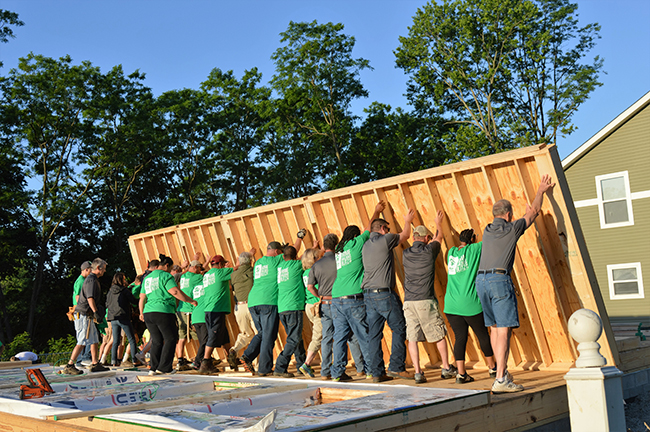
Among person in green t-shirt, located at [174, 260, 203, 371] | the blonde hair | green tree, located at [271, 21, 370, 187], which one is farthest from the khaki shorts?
green tree, located at [271, 21, 370, 187]

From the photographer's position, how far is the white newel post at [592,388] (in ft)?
13.2

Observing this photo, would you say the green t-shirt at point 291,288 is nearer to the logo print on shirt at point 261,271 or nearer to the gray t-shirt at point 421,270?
the logo print on shirt at point 261,271

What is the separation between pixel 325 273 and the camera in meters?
6.93

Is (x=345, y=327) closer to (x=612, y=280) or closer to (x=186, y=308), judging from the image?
(x=186, y=308)

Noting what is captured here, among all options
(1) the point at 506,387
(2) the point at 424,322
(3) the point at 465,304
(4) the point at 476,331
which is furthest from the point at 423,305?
(1) the point at 506,387

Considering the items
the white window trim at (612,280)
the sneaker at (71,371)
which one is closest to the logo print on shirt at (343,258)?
the sneaker at (71,371)

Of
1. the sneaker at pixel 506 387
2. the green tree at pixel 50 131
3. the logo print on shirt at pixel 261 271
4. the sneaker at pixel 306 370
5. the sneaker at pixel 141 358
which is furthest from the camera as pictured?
the green tree at pixel 50 131

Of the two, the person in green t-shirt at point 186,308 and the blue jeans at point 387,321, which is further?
the person in green t-shirt at point 186,308

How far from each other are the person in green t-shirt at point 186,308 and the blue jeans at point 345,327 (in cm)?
335

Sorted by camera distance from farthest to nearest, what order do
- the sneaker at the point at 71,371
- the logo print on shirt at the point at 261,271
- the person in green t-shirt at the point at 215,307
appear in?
1. the sneaker at the point at 71,371
2. the person in green t-shirt at the point at 215,307
3. the logo print on shirt at the point at 261,271

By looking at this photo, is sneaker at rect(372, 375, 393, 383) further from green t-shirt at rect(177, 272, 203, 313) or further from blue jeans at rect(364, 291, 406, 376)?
green t-shirt at rect(177, 272, 203, 313)

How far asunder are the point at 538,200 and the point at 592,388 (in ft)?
6.65

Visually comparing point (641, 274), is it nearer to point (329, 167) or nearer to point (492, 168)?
point (492, 168)

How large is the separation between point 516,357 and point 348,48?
20420 millimetres
